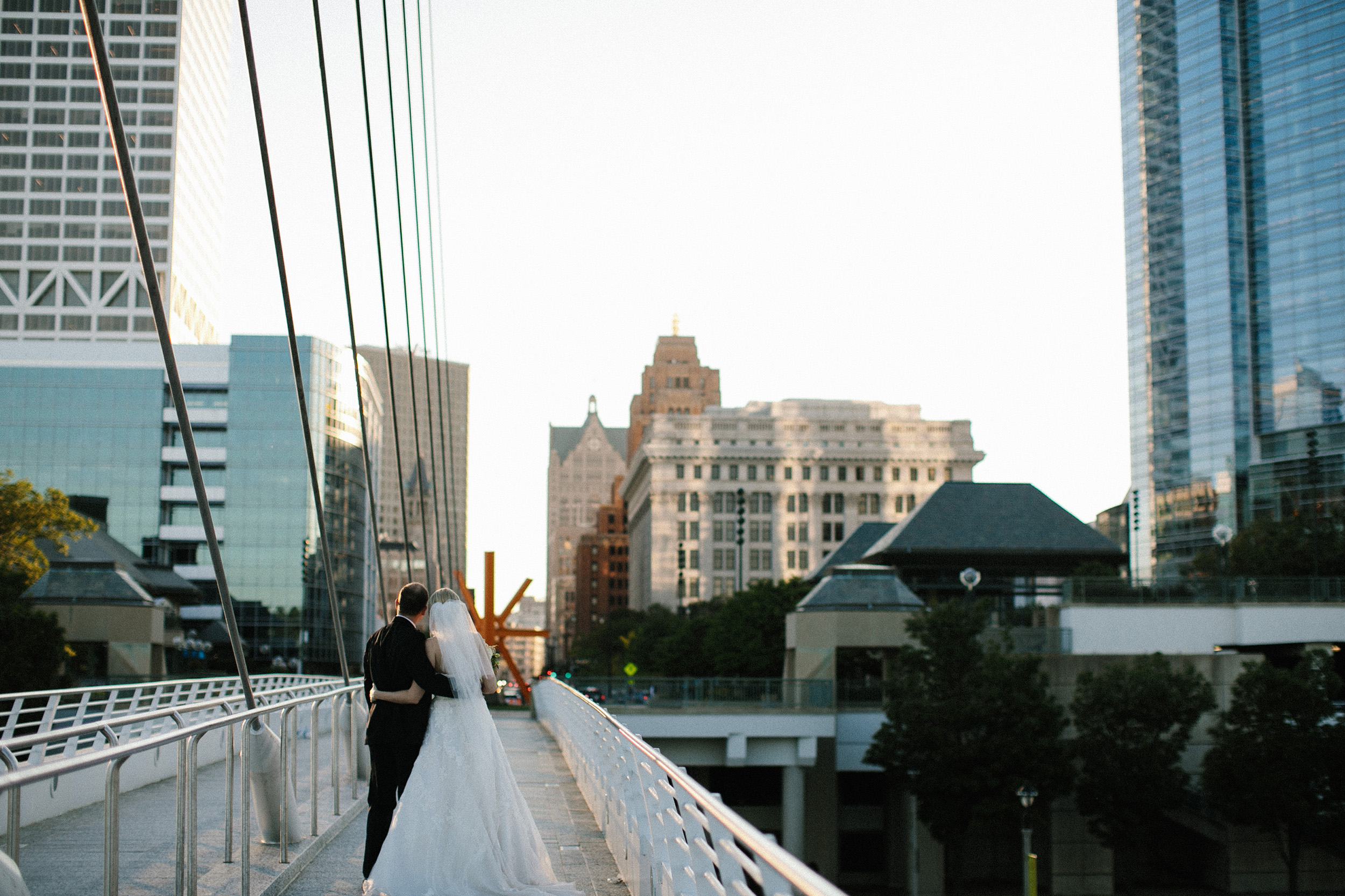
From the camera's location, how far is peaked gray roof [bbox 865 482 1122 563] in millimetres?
62312

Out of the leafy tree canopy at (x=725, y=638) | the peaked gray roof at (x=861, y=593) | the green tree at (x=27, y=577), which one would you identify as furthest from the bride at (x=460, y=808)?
the leafy tree canopy at (x=725, y=638)

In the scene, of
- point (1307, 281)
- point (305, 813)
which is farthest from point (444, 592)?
point (1307, 281)

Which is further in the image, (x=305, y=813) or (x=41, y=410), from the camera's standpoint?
(x=41, y=410)

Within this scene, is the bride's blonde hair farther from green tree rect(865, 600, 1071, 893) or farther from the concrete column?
the concrete column

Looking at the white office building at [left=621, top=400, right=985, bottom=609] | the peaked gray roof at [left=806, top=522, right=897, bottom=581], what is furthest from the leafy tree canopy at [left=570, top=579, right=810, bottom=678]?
the white office building at [left=621, top=400, right=985, bottom=609]

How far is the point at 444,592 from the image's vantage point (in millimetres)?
7883

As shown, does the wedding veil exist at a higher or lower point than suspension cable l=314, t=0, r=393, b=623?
lower

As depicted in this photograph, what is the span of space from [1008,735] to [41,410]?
3057 inches

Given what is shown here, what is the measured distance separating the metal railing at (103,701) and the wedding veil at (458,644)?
218 cm

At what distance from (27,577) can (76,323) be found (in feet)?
342

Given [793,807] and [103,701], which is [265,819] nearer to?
[103,701]

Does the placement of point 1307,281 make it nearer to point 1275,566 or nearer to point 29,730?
point 1275,566

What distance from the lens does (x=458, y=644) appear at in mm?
7832

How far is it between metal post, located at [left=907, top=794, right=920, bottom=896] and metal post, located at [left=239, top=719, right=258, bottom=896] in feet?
130
